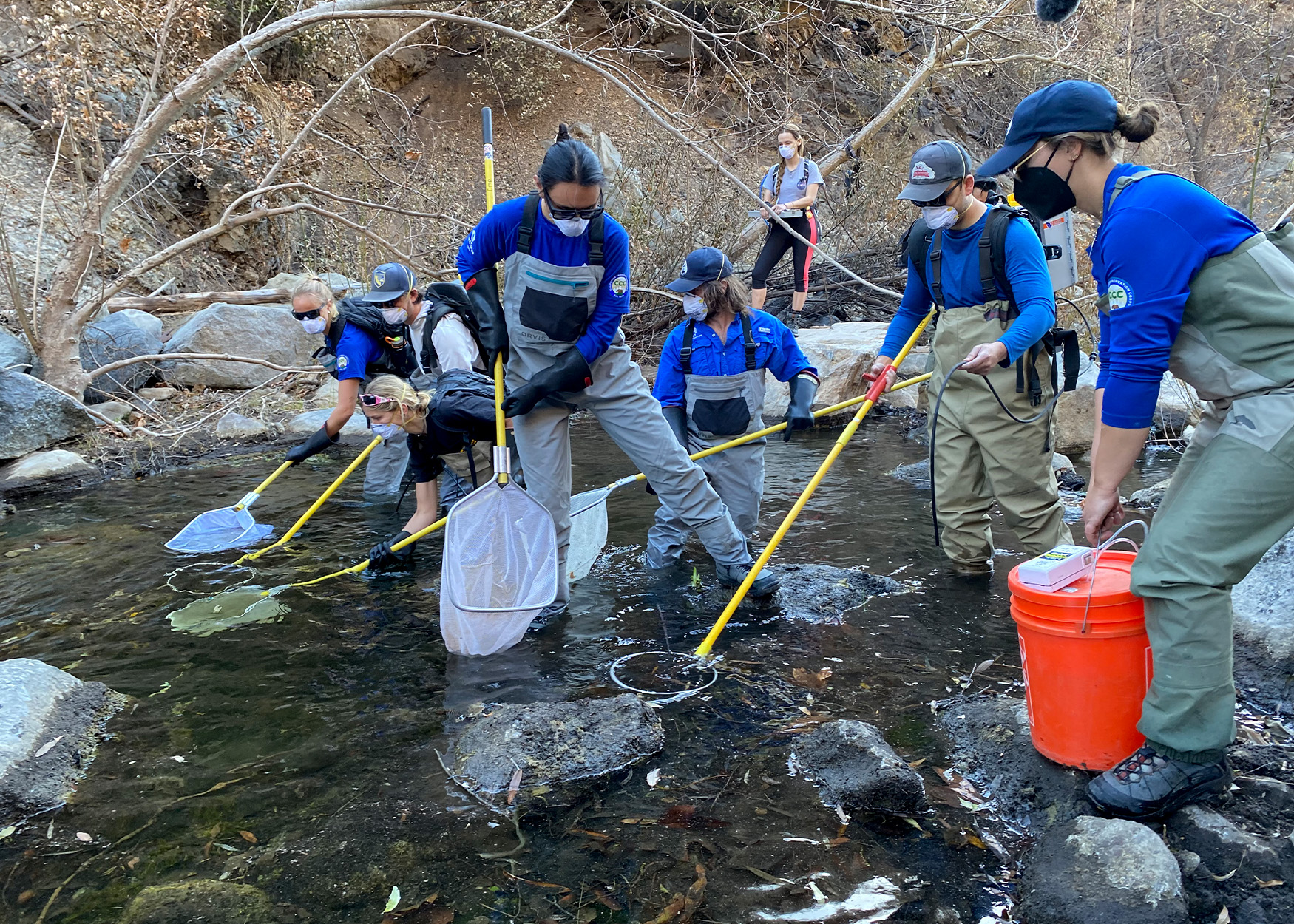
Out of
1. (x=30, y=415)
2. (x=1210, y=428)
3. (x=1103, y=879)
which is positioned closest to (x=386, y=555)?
(x=1103, y=879)

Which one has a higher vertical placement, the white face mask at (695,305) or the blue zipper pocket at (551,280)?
the blue zipper pocket at (551,280)

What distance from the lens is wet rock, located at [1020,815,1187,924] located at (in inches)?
83.5

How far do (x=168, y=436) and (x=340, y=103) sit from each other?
10025mm

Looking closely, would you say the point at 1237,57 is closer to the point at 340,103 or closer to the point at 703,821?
the point at 340,103

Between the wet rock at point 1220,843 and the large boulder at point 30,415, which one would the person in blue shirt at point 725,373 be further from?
the large boulder at point 30,415

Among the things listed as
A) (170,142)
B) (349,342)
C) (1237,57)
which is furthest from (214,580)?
(1237,57)

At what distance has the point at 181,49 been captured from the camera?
9.63 metres

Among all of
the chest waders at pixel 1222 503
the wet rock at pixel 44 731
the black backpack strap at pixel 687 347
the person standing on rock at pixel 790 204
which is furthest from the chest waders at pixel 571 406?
the person standing on rock at pixel 790 204

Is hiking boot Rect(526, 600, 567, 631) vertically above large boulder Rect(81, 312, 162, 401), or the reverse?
large boulder Rect(81, 312, 162, 401)

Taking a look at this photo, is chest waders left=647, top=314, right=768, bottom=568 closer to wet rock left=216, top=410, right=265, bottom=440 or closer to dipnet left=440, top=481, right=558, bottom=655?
dipnet left=440, top=481, right=558, bottom=655

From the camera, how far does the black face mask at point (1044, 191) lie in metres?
2.55

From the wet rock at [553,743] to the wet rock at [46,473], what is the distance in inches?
242

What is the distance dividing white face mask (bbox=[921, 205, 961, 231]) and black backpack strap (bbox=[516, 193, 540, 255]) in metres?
1.67

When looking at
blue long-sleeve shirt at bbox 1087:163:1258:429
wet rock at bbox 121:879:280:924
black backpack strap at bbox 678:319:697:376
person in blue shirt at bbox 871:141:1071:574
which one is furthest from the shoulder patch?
wet rock at bbox 121:879:280:924
